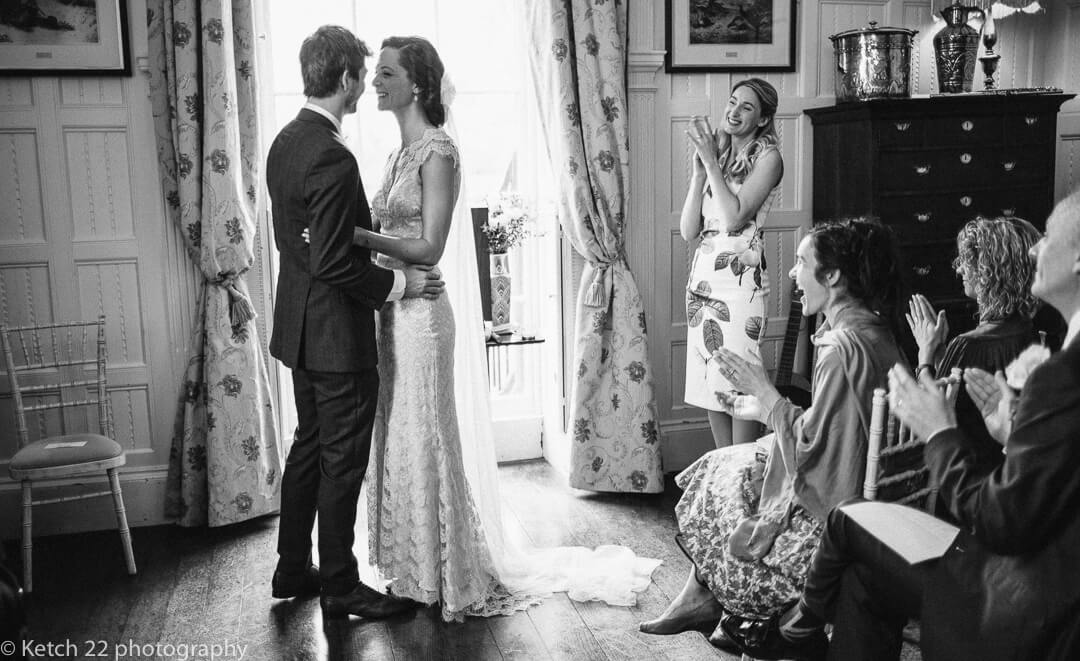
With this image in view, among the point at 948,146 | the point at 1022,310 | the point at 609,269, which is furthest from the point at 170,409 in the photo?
the point at 948,146

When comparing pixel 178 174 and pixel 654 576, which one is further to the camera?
pixel 178 174

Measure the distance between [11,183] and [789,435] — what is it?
10.1ft

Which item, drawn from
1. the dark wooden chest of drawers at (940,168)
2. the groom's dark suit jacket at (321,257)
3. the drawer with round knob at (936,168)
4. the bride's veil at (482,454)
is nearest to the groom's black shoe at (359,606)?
the bride's veil at (482,454)

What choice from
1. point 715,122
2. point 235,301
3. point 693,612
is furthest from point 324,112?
point 715,122

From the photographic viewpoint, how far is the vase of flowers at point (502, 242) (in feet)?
13.5

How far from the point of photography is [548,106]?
4.09m

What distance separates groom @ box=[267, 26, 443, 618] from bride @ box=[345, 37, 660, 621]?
0.28ft

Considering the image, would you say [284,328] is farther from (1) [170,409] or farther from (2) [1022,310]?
(2) [1022,310]

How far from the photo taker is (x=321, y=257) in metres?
2.74

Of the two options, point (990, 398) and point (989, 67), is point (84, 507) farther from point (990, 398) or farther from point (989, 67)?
point (989, 67)

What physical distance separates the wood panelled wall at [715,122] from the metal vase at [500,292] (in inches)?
22.9

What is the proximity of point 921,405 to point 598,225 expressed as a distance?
2420mm

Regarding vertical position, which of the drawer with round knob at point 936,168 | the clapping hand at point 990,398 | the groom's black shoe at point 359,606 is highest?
the drawer with round knob at point 936,168

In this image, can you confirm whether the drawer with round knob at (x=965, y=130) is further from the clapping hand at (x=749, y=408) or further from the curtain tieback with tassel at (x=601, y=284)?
the clapping hand at (x=749, y=408)
